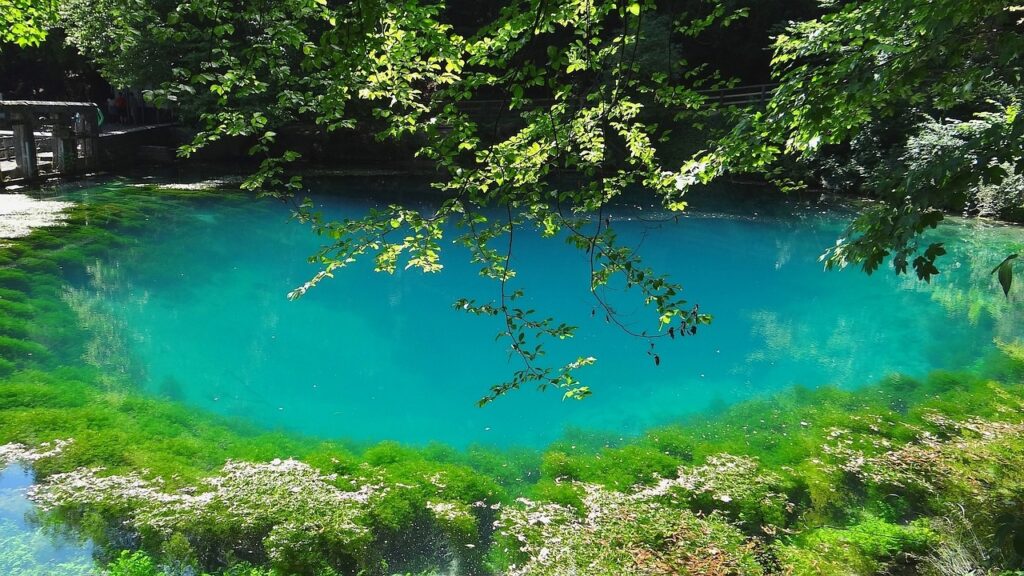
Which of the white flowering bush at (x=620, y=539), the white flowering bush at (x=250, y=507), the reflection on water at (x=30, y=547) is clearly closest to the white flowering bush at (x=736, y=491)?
the white flowering bush at (x=620, y=539)

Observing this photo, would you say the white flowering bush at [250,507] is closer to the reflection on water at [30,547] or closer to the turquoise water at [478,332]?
the reflection on water at [30,547]

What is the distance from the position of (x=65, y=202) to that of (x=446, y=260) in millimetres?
8782

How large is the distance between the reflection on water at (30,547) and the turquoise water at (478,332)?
1.95 m

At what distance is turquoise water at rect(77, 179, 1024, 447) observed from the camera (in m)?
6.43

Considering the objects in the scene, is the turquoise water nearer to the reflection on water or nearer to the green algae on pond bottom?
the green algae on pond bottom

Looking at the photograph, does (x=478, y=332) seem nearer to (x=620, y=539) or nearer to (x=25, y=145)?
(x=620, y=539)

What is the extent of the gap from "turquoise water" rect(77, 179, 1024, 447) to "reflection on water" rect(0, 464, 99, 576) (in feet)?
6.39

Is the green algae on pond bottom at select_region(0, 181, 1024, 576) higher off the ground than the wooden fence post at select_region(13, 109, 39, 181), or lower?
lower

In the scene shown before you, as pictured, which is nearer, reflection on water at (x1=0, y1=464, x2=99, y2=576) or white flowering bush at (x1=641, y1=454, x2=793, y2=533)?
reflection on water at (x1=0, y1=464, x2=99, y2=576)

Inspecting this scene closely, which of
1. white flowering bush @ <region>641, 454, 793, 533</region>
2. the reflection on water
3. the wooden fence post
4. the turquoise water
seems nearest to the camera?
the reflection on water

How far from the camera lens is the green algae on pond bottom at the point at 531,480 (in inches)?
156

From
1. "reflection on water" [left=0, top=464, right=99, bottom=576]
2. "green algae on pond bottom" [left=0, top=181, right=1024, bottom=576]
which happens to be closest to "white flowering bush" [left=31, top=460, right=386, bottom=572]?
"green algae on pond bottom" [left=0, top=181, right=1024, bottom=576]

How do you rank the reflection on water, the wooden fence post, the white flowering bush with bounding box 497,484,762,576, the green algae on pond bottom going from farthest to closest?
the wooden fence post → the green algae on pond bottom → the white flowering bush with bounding box 497,484,762,576 → the reflection on water

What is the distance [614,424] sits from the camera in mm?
6188
